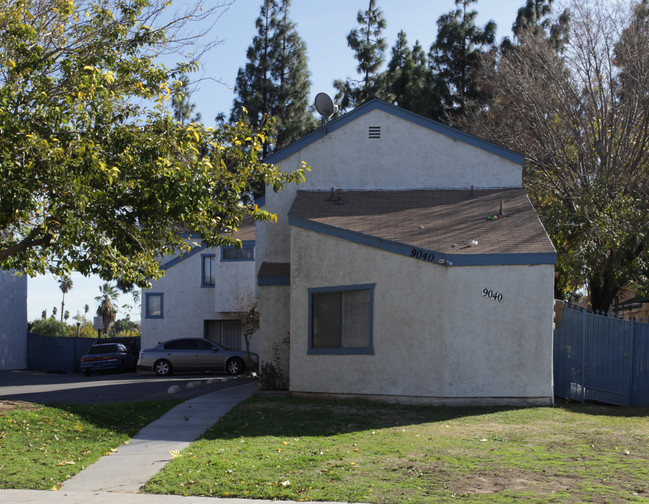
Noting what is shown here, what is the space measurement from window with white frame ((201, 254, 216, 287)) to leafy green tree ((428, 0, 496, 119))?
527 inches

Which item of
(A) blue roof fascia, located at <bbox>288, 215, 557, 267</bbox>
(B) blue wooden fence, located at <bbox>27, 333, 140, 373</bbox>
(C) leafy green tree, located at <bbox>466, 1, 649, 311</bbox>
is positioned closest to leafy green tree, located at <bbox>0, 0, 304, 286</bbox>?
(A) blue roof fascia, located at <bbox>288, 215, 557, 267</bbox>

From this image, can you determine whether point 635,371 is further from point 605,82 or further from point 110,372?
point 110,372

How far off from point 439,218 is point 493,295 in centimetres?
306

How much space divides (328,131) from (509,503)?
13404mm

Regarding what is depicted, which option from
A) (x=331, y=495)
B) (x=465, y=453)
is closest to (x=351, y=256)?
(x=465, y=453)

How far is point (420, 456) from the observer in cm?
947

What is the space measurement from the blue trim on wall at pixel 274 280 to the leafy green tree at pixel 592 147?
8.07 meters

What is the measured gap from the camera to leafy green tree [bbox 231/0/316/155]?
135 feet

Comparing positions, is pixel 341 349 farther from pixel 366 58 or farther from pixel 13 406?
pixel 366 58

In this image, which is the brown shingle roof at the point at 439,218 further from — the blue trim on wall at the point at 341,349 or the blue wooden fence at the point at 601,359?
the blue wooden fence at the point at 601,359

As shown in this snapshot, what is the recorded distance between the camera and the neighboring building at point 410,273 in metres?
14.0

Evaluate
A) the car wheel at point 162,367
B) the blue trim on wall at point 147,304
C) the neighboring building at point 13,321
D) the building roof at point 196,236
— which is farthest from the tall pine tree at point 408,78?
the neighboring building at point 13,321

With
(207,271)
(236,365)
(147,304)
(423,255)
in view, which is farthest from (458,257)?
(147,304)

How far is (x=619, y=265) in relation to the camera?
20672 mm
